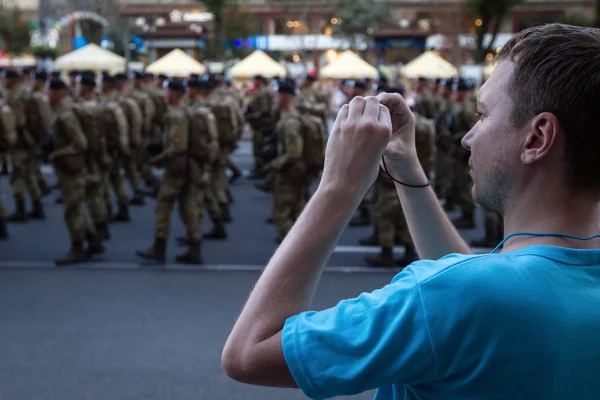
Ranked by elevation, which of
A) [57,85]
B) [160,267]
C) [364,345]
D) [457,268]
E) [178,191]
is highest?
[457,268]

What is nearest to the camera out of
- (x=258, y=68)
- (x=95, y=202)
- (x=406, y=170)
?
(x=406, y=170)

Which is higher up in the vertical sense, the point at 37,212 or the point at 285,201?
the point at 285,201

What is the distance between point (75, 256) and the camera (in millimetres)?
8336

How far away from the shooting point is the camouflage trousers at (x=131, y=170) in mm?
12266

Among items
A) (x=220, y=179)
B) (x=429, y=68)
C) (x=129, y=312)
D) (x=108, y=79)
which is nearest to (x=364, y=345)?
(x=129, y=312)

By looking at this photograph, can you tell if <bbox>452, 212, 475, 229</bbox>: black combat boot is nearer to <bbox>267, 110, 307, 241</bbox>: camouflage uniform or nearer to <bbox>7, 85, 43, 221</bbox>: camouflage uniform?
<bbox>267, 110, 307, 241</bbox>: camouflage uniform

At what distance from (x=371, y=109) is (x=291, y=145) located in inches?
292

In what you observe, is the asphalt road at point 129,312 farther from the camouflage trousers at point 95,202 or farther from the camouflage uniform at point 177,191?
the camouflage trousers at point 95,202

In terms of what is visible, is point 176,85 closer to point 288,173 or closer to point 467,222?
point 288,173

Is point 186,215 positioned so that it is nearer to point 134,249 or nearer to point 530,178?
point 134,249

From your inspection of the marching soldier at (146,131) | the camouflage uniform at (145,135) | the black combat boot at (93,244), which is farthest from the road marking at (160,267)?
the camouflage uniform at (145,135)

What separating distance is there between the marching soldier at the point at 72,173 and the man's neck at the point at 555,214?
7513 millimetres

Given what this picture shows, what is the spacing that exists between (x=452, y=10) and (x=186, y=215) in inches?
1238

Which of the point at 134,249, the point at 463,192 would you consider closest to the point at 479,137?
the point at 134,249
